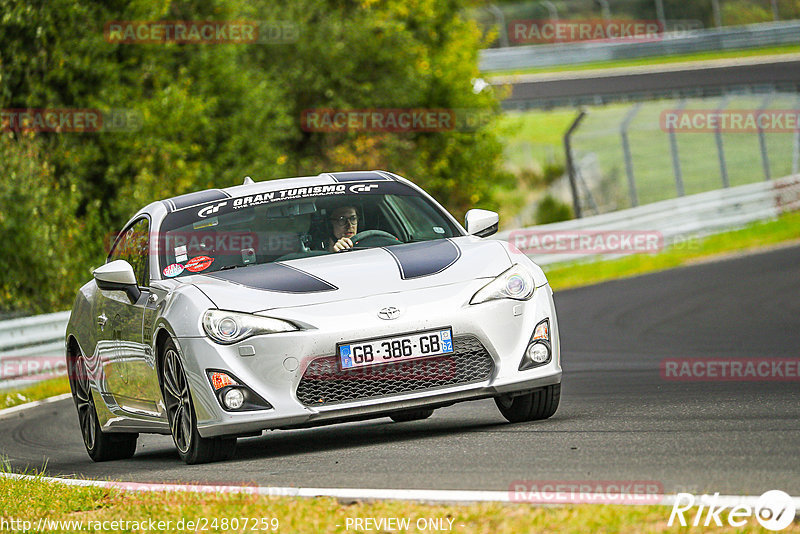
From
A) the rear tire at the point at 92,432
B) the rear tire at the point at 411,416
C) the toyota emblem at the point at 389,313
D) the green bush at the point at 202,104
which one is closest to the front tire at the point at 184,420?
the toyota emblem at the point at 389,313

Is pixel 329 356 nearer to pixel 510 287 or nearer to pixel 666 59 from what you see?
pixel 510 287

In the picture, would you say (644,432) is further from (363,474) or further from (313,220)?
(313,220)

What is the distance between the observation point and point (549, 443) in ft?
21.6

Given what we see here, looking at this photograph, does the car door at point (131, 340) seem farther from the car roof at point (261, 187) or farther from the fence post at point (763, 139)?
the fence post at point (763, 139)

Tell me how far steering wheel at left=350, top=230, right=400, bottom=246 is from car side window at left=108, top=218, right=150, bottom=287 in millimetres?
1247

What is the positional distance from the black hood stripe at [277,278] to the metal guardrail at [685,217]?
14942mm

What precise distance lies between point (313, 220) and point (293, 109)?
30484 mm

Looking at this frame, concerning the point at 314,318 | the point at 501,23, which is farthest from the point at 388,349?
the point at 501,23

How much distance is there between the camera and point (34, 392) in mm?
15195

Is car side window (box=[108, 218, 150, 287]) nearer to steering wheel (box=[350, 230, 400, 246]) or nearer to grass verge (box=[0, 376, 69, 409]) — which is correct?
steering wheel (box=[350, 230, 400, 246])

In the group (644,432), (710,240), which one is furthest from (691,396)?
(710,240)

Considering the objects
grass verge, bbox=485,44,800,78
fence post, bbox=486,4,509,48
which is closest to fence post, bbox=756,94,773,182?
grass verge, bbox=485,44,800,78

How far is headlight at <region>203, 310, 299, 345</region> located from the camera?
6898 mm

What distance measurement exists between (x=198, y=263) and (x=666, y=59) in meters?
48.6
